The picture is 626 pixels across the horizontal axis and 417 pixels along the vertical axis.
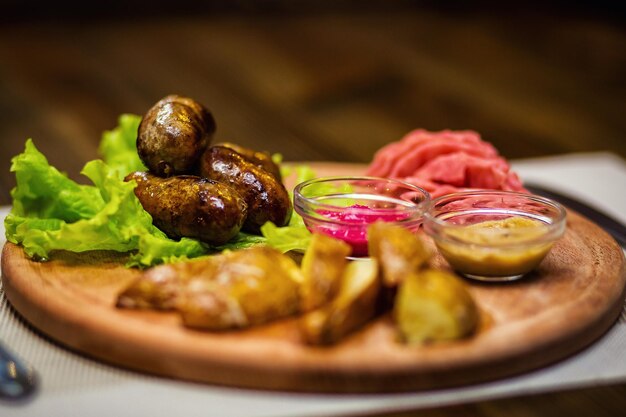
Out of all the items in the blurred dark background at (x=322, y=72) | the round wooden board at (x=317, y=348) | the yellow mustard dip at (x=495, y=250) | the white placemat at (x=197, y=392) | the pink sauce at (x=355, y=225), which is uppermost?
the yellow mustard dip at (x=495, y=250)

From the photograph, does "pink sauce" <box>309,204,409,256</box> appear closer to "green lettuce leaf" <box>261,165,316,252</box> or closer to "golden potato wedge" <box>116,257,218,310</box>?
"green lettuce leaf" <box>261,165,316,252</box>

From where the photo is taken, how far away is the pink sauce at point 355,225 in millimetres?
2193

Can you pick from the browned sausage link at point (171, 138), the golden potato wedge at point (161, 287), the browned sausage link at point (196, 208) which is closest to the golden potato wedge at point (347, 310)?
the golden potato wedge at point (161, 287)

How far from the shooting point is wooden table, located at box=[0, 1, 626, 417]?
4844mm

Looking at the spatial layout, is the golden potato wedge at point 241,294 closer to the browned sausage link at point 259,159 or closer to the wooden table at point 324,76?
the browned sausage link at point 259,159

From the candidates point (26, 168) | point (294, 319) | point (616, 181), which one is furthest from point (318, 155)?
point (294, 319)

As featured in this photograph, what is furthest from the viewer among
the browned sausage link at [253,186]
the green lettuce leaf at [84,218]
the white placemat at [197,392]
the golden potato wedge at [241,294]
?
the browned sausage link at [253,186]

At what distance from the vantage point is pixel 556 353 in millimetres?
1869

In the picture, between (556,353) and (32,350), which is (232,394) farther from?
(556,353)

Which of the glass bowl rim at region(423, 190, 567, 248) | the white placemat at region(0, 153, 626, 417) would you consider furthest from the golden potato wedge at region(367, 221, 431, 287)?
the white placemat at region(0, 153, 626, 417)

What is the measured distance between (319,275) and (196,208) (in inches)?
18.8

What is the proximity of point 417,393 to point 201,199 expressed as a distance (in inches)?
30.3

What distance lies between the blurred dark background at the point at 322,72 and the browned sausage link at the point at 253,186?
1.52 m

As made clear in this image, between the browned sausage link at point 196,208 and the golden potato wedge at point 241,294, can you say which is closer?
the golden potato wedge at point 241,294
